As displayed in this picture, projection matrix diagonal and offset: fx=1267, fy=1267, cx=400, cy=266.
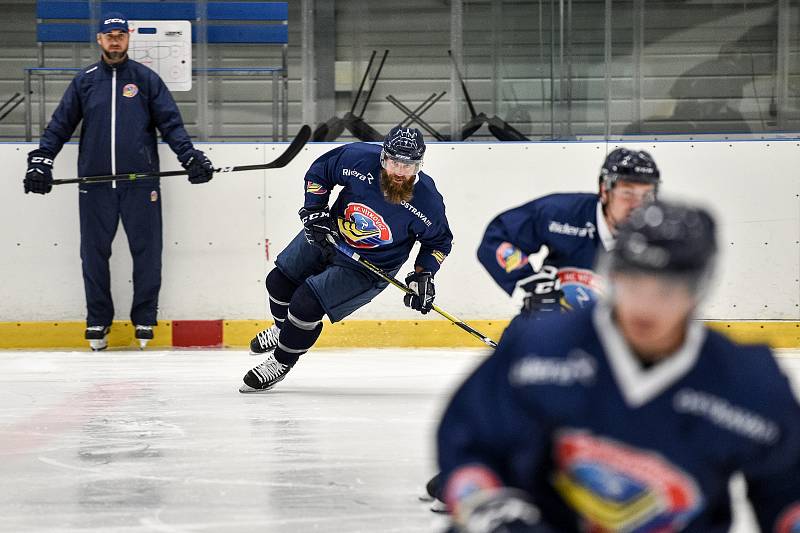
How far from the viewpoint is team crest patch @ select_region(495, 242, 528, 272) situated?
3.12 metres

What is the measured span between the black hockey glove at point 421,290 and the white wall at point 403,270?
1.63m

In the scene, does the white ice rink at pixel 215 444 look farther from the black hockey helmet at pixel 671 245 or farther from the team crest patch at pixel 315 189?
the black hockey helmet at pixel 671 245

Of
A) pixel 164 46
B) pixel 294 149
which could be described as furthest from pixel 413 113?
pixel 164 46

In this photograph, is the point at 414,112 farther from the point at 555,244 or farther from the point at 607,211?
the point at 607,211

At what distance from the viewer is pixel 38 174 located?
Result: 241 inches

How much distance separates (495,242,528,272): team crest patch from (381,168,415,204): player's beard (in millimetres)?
1526

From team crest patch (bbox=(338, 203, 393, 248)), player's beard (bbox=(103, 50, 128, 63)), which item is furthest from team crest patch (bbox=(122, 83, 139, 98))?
team crest patch (bbox=(338, 203, 393, 248))

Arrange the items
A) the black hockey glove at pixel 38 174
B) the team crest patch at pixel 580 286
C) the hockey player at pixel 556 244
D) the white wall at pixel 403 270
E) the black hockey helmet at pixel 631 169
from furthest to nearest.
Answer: the white wall at pixel 403 270
the black hockey glove at pixel 38 174
the team crest patch at pixel 580 286
the hockey player at pixel 556 244
the black hockey helmet at pixel 631 169

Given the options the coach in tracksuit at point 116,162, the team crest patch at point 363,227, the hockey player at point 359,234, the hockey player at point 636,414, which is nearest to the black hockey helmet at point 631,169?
the hockey player at point 636,414

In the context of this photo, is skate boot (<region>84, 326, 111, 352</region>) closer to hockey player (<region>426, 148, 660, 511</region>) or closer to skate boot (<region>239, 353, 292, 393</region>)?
skate boot (<region>239, 353, 292, 393</region>)

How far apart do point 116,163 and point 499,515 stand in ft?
17.3

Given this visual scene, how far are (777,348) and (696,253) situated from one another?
17.7 feet

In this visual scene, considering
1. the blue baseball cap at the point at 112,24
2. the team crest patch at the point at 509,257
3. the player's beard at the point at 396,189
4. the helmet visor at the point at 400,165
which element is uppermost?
the blue baseball cap at the point at 112,24

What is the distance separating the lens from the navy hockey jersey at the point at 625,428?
1.30m
